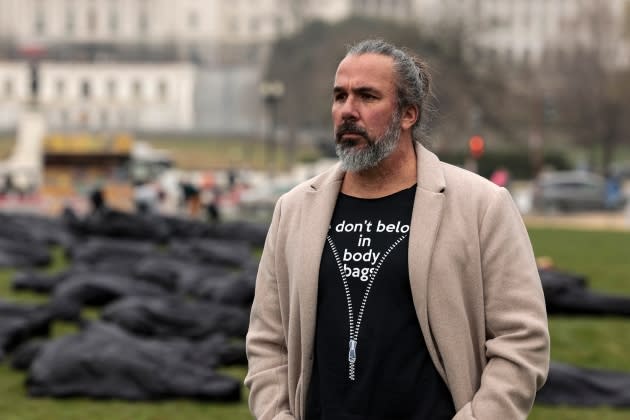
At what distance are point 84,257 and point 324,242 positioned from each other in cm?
1231

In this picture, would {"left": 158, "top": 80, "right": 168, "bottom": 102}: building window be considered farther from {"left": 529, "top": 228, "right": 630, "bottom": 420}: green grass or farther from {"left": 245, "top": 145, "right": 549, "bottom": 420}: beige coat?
{"left": 245, "top": 145, "right": 549, "bottom": 420}: beige coat

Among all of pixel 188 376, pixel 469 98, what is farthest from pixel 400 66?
pixel 469 98

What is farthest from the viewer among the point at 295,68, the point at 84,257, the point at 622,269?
the point at 295,68

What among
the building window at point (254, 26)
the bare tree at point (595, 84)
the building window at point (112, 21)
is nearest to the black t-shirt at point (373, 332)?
the bare tree at point (595, 84)

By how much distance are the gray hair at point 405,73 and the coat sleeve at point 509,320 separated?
0.35 meters

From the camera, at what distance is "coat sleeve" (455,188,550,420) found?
3561 millimetres

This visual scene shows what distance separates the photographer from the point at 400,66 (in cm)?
379

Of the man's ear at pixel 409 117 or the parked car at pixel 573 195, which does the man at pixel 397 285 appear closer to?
the man's ear at pixel 409 117

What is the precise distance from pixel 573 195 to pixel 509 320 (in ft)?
115

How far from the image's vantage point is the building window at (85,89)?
118 metres

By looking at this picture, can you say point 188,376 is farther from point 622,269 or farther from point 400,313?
point 622,269

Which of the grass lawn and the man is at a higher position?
the man

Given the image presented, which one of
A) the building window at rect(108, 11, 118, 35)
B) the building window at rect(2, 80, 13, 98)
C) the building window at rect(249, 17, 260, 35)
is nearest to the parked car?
the building window at rect(2, 80, 13, 98)

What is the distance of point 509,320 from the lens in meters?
3.63
